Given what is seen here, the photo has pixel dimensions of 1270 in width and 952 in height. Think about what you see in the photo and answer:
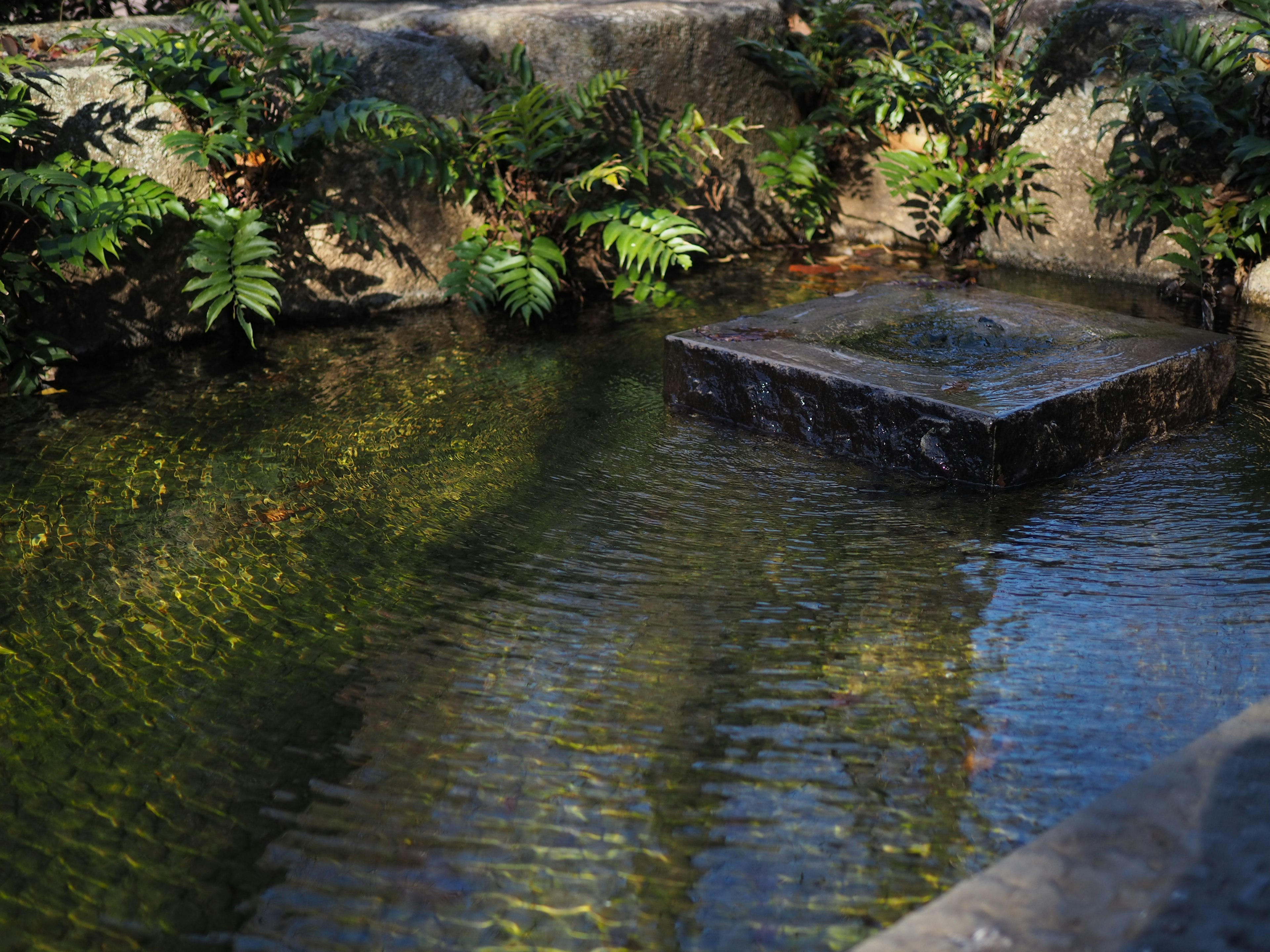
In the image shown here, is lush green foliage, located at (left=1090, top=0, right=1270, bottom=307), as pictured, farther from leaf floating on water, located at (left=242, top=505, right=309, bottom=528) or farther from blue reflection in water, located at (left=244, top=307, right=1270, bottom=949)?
leaf floating on water, located at (left=242, top=505, right=309, bottom=528)

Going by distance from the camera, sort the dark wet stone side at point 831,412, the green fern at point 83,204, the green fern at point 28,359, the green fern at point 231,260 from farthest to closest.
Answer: the green fern at point 231,260 < the green fern at point 28,359 < the green fern at point 83,204 < the dark wet stone side at point 831,412

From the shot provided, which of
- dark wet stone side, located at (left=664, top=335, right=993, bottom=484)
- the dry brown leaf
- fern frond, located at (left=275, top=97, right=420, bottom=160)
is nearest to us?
dark wet stone side, located at (left=664, top=335, right=993, bottom=484)

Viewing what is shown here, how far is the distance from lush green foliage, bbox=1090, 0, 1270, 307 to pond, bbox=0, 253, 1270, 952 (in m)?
1.53

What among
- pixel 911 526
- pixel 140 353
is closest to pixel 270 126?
pixel 140 353

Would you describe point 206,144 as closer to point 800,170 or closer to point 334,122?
point 334,122

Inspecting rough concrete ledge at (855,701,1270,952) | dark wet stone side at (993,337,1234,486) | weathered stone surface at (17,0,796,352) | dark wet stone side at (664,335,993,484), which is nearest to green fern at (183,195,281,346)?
weathered stone surface at (17,0,796,352)

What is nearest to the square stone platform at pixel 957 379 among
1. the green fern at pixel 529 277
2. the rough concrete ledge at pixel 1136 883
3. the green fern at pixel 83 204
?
the green fern at pixel 529 277

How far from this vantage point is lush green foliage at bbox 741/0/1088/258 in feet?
19.1

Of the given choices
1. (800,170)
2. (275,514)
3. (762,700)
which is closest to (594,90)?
(800,170)

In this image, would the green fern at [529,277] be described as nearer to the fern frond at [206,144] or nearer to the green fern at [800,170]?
the fern frond at [206,144]

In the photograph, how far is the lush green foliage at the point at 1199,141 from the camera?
16.1 feet

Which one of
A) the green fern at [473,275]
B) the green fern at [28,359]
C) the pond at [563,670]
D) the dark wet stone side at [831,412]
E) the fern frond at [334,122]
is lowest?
the pond at [563,670]

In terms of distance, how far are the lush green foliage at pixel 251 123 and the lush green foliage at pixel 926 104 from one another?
240 cm

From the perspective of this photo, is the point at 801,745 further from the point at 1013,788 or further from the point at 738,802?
the point at 1013,788
